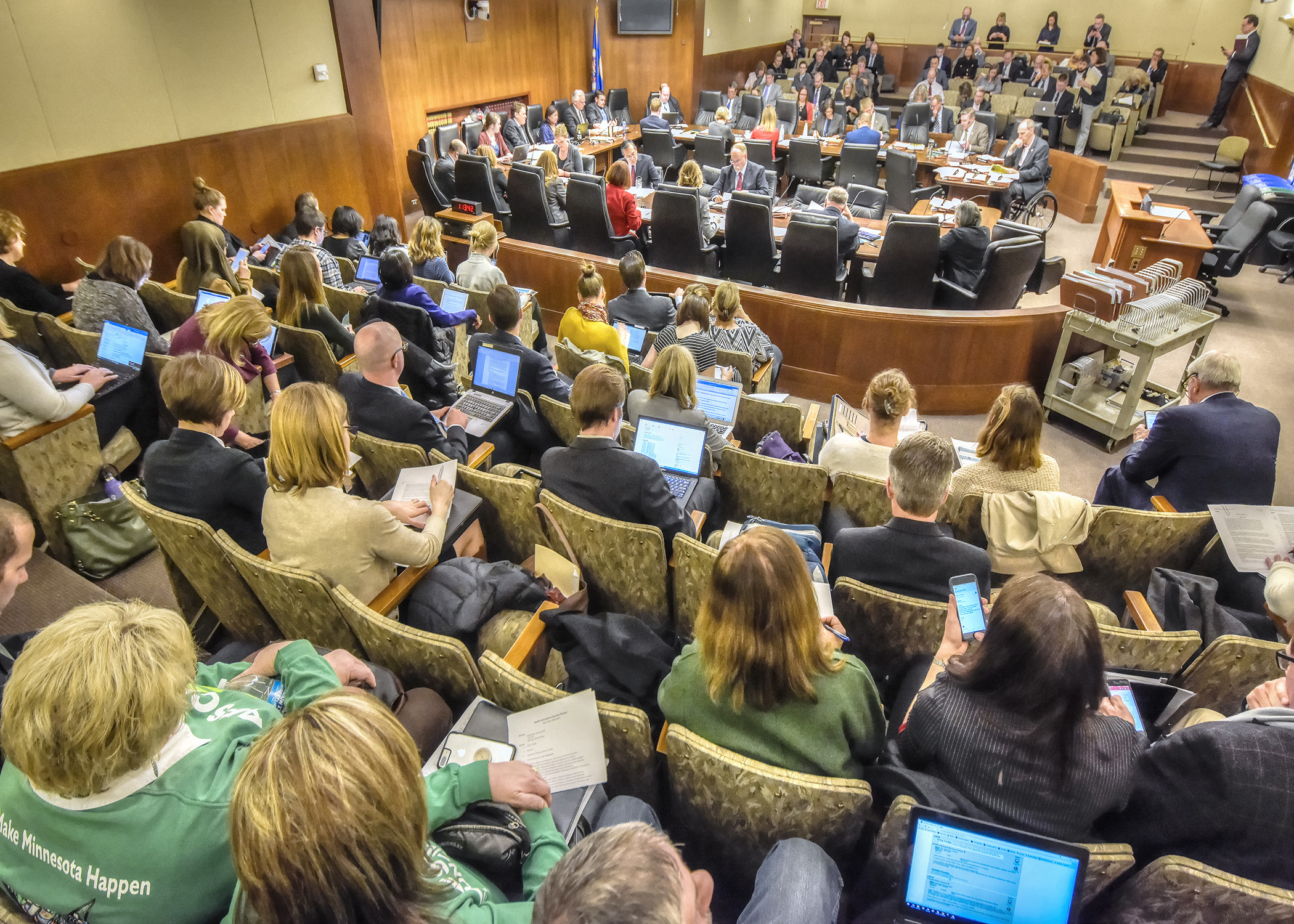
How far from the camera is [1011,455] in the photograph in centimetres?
268

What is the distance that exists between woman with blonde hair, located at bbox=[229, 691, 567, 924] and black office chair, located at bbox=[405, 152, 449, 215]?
24.5 ft

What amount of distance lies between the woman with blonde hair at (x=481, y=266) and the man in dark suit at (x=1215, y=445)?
3.86m

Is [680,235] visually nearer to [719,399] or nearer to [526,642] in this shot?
[719,399]

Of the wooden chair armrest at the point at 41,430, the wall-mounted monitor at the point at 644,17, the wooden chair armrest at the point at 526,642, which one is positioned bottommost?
the wooden chair armrest at the point at 526,642

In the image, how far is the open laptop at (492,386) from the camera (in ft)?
11.5

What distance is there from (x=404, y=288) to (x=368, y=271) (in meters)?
1.46

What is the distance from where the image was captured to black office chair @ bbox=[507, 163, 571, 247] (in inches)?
263

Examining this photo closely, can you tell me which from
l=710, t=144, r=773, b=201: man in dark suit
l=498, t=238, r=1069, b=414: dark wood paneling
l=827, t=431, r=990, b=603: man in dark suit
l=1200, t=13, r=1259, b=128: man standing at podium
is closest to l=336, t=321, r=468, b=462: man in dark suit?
l=827, t=431, r=990, b=603: man in dark suit

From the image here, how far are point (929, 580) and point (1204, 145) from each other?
1223 centimetres

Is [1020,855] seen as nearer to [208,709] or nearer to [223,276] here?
[208,709]

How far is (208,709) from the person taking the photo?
1401 mm

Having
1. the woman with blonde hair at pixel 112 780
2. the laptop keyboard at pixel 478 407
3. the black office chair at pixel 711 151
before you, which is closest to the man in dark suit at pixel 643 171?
the black office chair at pixel 711 151

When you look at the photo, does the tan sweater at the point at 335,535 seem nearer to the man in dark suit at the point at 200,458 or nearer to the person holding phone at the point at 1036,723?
the man in dark suit at the point at 200,458

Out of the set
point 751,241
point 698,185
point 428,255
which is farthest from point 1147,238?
point 428,255
